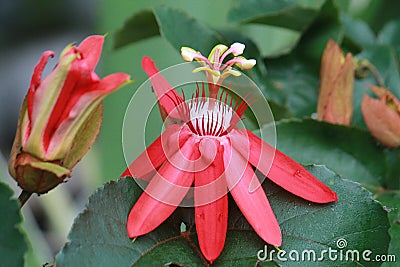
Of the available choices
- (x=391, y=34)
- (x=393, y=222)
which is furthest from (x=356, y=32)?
(x=393, y=222)

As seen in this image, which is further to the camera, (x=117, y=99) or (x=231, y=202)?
(x=117, y=99)

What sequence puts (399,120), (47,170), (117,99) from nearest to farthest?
(47,170) < (399,120) < (117,99)

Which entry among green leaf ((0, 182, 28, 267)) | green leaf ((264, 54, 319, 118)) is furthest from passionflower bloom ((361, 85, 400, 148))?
green leaf ((0, 182, 28, 267))

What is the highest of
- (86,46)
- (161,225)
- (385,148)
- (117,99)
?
(86,46)

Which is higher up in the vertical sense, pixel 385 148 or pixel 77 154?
pixel 77 154

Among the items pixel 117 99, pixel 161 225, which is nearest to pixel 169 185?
pixel 161 225

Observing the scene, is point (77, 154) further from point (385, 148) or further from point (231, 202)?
point (385, 148)

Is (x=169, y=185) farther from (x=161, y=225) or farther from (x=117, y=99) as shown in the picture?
(x=117, y=99)

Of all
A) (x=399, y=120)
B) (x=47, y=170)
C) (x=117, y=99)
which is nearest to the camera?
(x=47, y=170)
